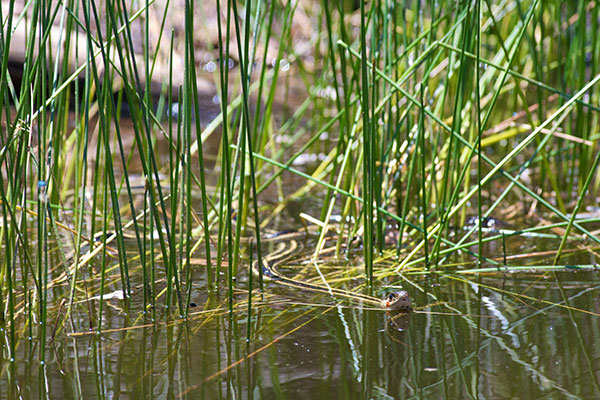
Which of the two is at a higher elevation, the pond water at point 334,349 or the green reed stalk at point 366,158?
the green reed stalk at point 366,158

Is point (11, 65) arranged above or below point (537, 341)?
above

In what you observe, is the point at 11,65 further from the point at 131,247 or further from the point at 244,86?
the point at 244,86

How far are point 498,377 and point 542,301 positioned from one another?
0.34 meters

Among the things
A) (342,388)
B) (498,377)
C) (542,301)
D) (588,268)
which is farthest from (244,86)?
(588,268)

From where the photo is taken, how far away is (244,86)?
104 cm

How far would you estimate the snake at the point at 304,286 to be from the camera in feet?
4.08

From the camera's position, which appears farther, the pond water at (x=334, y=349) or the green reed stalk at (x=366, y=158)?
the green reed stalk at (x=366, y=158)

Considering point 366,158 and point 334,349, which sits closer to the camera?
point 334,349

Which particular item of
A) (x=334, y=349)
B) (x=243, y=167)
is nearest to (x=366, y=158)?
(x=243, y=167)

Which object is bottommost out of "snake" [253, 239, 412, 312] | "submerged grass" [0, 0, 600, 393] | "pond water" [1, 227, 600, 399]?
"pond water" [1, 227, 600, 399]

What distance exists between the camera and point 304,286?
139 cm

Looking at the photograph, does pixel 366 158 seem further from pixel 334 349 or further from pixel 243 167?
pixel 334 349

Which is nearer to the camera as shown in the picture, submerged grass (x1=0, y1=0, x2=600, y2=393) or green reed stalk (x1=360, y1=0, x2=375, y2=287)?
submerged grass (x1=0, y1=0, x2=600, y2=393)

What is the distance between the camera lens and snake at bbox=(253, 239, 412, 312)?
4.08ft
